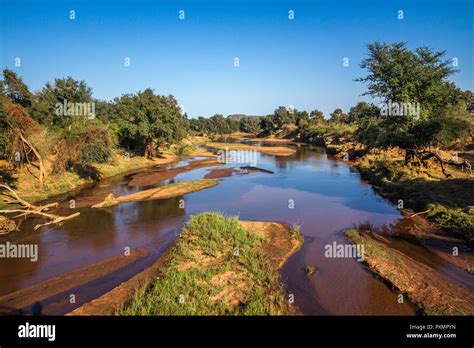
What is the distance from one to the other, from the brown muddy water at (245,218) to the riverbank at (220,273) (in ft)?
3.18

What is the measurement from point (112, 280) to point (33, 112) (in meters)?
38.0

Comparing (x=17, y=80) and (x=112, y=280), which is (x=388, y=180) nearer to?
(x=112, y=280)

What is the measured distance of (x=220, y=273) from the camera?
1305cm

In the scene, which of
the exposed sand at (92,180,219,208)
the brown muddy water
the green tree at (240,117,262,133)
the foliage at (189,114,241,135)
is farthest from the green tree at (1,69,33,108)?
the green tree at (240,117,262,133)

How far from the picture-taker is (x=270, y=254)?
15.6 m

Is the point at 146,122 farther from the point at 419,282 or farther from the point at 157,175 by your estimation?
the point at 419,282

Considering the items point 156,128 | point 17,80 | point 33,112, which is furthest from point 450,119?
point 17,80

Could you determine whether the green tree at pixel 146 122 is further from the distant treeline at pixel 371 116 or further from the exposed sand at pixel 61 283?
the exposed sand at pixel 61 283

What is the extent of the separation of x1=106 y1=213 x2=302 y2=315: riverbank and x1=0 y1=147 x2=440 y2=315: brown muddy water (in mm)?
970

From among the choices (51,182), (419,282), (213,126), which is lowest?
(419,282)

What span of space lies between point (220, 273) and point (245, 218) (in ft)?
31.6

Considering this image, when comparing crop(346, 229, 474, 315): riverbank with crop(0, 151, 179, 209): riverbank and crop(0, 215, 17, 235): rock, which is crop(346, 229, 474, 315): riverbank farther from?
crop(0, 151, 179, 209): riverbank

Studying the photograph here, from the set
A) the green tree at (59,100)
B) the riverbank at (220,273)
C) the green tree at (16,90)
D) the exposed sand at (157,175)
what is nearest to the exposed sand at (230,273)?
the riverbank at (220,273)

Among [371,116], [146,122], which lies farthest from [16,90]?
[371,116]
